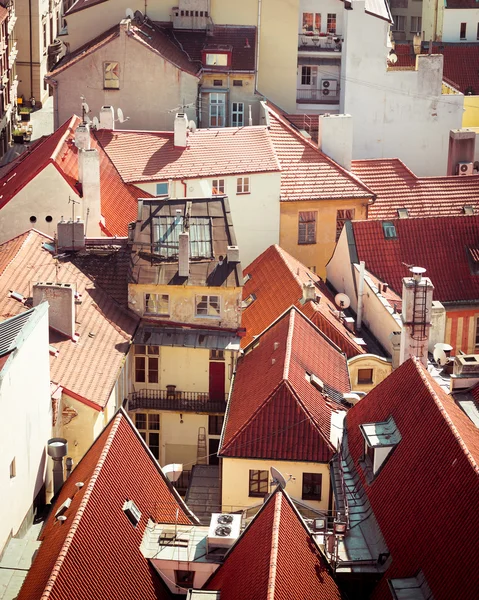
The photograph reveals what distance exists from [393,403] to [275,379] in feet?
16.5

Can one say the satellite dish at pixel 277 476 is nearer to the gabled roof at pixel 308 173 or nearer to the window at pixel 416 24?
the gabled roof at pixel 308 173

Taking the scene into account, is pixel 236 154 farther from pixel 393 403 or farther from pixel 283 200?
pixel 393 403

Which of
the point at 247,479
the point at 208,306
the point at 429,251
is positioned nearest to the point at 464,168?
the point at 429,251

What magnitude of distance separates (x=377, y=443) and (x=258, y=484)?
18.1 ft

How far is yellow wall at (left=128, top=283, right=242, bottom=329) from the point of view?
5225 cm

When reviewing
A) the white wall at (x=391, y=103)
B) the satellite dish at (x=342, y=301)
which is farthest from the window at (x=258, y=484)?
the white wall at (x=391, y=103)

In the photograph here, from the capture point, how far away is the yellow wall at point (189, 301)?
171 feet

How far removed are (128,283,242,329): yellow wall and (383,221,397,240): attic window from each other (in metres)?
11.5

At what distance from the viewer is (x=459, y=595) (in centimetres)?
3294

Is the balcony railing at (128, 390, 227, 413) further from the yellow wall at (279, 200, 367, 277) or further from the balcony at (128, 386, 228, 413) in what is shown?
the yellow wall at (279, 200, 367, 277)

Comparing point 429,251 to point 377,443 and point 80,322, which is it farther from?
point 377,443

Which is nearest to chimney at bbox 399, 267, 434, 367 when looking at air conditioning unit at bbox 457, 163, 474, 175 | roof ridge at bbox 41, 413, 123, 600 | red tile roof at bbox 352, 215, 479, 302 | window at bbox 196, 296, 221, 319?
window at bbox 196, 296, 221, 319

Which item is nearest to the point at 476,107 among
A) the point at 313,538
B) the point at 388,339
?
the point at 388,339

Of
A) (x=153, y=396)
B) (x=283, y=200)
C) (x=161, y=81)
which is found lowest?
(x=153, y=396)
